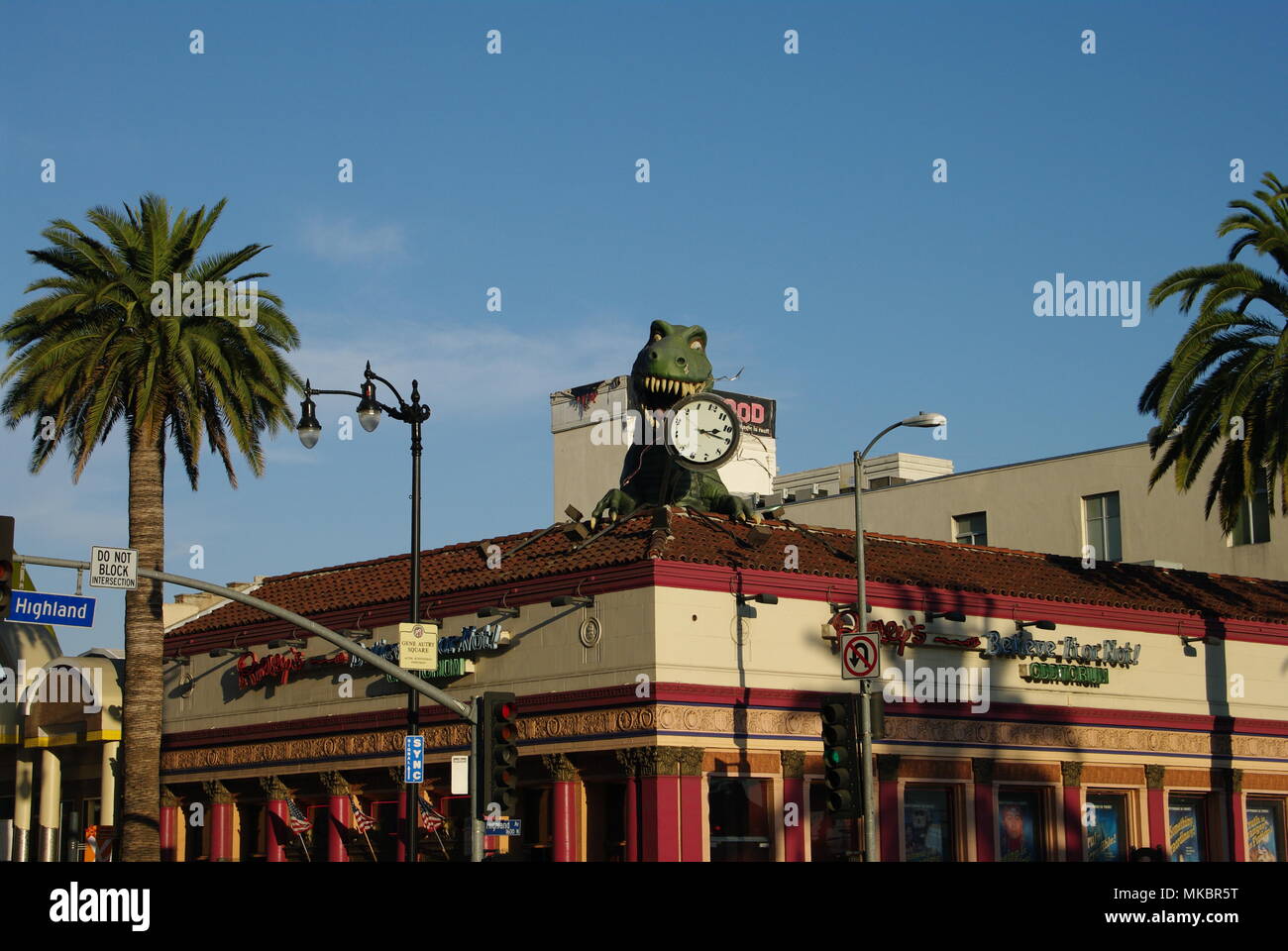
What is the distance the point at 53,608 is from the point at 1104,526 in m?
43.0

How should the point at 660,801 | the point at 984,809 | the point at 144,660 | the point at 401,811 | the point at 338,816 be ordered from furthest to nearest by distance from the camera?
the point at 144,660, the point at 338,816, the point at 401,811, the point at 984,809, the point at 660,801

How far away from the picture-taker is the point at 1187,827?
40000 millimetres

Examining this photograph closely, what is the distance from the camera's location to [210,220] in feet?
127

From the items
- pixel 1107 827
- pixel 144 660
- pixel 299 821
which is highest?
pixel 144 660

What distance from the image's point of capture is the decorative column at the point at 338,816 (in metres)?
37.5

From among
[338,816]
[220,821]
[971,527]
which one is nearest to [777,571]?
[338,816]

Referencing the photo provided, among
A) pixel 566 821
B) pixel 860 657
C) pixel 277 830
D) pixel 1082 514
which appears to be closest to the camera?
pixel 860 657

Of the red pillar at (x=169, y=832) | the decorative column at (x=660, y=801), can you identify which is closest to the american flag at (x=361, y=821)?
the red pillar at (x=169, y=832)

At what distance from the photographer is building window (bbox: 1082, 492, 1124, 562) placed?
6025 cm

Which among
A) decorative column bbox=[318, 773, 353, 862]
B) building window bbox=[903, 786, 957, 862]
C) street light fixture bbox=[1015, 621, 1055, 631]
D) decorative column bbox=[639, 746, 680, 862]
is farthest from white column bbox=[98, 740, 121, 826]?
street light fixture bbox=[1015, 621, 1055, 631]

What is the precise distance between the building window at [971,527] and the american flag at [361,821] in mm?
33161

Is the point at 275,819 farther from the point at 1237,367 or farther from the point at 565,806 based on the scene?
the point at 1237,367

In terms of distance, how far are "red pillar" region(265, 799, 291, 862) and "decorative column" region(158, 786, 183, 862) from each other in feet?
13.4
